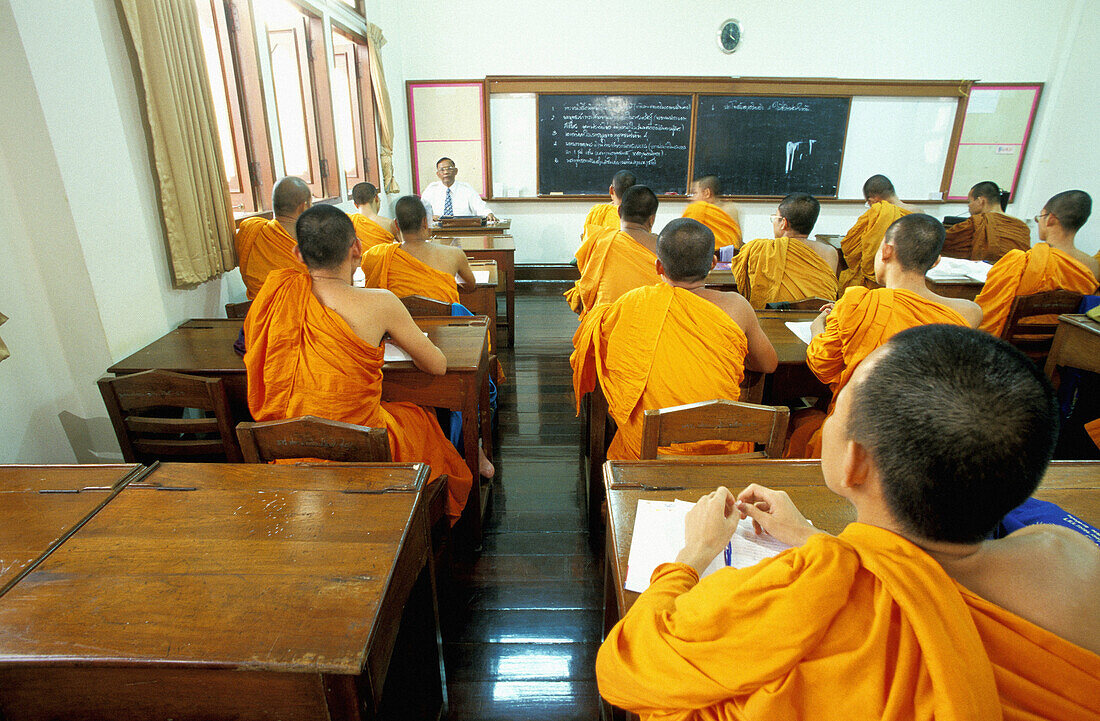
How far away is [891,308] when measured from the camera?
1929 millimetres

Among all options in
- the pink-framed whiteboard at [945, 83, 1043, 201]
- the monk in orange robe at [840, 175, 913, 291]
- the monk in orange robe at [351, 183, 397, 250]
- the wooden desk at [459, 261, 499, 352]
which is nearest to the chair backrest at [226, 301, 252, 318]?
the monk in orange robe at [351, 183, 397, 250]

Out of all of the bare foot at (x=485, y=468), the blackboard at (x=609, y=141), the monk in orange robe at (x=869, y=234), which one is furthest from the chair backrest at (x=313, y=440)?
the blackboard at (x=609, y=141)

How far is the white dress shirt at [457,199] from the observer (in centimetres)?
568

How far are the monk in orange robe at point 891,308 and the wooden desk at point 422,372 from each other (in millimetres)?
1305

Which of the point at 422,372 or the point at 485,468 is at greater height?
the point at 422,372

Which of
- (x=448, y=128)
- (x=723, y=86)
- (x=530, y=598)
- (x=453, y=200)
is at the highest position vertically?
(x=723, y=86)

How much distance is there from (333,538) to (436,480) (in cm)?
75

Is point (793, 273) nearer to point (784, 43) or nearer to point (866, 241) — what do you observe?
point (866, 241)

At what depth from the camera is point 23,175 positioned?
6.38ft

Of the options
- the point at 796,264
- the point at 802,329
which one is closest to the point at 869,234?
the point at 796,264

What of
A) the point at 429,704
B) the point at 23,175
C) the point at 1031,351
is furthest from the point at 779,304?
the point at 23,175

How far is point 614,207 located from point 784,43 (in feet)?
9.39

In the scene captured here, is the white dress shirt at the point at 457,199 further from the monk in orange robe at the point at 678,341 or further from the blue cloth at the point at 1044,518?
the blue cloth at the point at 1044,518

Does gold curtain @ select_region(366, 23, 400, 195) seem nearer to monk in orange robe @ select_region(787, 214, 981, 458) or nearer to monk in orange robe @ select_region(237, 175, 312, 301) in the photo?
monk in orange robe @ select_region(237, 175, 312, 301)
